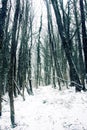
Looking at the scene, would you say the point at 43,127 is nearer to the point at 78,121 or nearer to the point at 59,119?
the point at 59,119

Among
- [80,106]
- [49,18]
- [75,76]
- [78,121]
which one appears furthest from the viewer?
[49,18]

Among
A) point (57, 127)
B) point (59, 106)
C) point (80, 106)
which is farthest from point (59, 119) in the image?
point (59, 106)

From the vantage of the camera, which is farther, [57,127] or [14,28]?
[14,28]

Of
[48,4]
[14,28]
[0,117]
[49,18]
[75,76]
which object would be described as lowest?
[0,117]

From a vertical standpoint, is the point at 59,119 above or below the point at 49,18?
below

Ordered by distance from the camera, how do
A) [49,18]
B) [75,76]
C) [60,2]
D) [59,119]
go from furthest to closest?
[49,18] < [60,2] < [75,76] < [59,119]

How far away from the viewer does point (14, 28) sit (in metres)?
9.25

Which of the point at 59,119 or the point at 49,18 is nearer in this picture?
the point at 59,119

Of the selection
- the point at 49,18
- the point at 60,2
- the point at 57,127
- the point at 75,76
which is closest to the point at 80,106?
the point at 57,127

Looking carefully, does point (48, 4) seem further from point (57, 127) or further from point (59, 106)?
point (57, 127)

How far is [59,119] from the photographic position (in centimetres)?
820

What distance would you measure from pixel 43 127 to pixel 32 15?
1504cm

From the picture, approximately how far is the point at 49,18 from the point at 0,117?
12.4 meters

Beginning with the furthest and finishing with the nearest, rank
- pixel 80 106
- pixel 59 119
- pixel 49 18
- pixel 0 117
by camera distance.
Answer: pixel 49 18 < pixel 0 117 < pixel 80 106 < pixel 59 119
